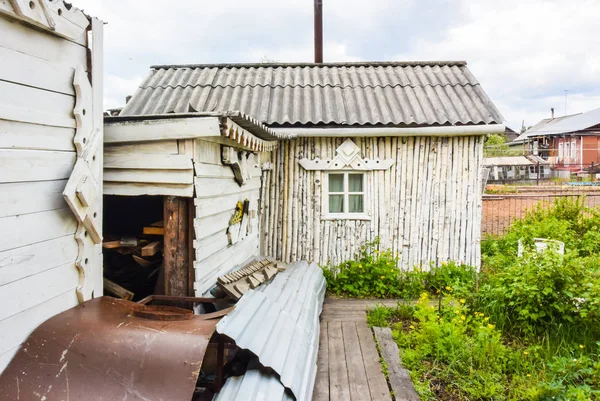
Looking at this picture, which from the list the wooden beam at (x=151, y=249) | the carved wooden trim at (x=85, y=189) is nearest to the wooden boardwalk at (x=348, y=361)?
the wooden beam at (x=151, y=249)

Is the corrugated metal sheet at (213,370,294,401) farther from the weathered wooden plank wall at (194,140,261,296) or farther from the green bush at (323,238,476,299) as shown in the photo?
the green bush at (323,238,476,299)

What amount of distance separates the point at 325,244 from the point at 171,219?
380 cm

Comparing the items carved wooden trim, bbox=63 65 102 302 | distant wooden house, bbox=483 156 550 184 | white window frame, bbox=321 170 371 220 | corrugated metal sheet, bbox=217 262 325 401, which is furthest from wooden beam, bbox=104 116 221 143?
distant wooden house, bbox=483 156 550 184

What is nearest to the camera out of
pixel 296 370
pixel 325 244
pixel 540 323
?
pixel 296 370

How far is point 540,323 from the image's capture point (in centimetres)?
504

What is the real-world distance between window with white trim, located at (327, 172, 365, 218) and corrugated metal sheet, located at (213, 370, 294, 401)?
14.8 ft

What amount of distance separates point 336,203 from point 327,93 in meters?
2.32

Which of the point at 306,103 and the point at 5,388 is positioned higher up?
the point at 306,103

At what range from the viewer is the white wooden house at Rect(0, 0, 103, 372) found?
104 inches

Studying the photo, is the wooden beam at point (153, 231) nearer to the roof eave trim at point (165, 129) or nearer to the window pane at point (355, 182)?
the roof eave trim at point (165, 129)

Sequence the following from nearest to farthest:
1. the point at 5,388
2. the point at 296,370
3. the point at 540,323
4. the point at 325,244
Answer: the point at 5,388 → the point at 296,370 → the point at 540,323 → the point at 325,244

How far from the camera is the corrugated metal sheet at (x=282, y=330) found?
3121 mm

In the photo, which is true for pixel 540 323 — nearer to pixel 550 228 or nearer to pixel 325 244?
pixel 325 244

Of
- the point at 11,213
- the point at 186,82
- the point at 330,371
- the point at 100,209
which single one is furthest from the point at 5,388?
the point at 186,82
